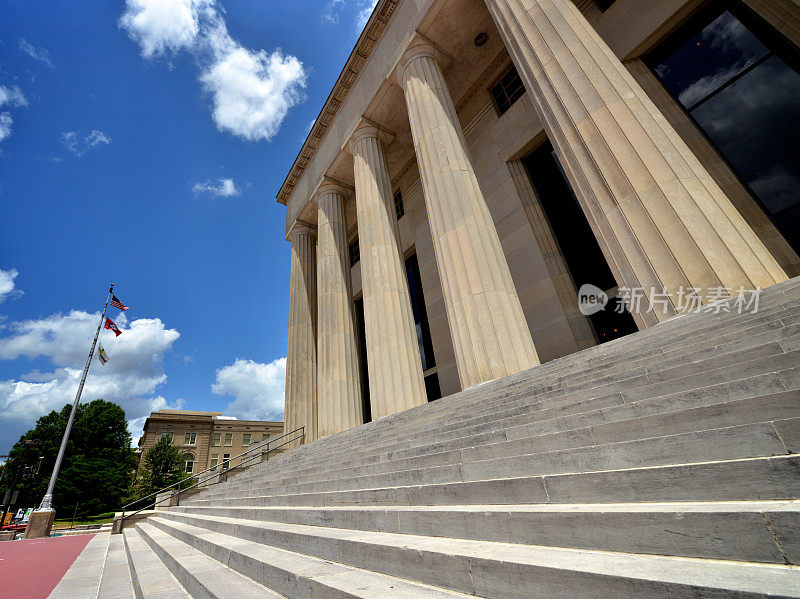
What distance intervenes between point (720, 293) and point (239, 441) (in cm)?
5485

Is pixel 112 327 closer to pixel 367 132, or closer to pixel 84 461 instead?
pixel 367 132

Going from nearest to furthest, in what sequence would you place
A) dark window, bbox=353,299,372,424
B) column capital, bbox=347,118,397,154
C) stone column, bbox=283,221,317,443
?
column capital, bbox=347,118,397,154
stone column, bbox=283,221,317,443
dark window, bbox=353,299,372,424

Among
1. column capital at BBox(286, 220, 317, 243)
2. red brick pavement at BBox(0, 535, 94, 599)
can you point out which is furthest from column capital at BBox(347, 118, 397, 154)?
red brick pavement at BBox(0, 535, 94, 599)

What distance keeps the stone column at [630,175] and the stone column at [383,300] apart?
677cm

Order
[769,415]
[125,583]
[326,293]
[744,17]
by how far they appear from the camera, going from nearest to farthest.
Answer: [769,415]
[125,583]
[744,17]
[326,293]

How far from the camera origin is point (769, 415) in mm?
1918

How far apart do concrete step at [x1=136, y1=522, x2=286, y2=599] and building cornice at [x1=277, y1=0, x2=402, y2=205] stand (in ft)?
62.2

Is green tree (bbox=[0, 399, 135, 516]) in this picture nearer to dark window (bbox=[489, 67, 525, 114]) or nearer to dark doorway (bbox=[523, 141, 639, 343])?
dark doorway (bbox=[523, 141, 639, 343])

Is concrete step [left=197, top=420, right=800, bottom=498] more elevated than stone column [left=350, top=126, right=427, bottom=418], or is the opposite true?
stone column [left=350, top=126, right=427, bottom=418]

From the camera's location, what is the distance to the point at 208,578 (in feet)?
10.1

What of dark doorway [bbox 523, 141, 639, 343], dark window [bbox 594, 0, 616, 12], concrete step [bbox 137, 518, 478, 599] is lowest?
concrete step [bbox 137, 518, 478, 599]

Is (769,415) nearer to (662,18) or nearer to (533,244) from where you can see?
(533,244)

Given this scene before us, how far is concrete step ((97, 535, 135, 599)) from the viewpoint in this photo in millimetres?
3908

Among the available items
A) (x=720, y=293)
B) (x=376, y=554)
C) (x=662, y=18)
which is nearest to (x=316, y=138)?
(x=662, y=18)
